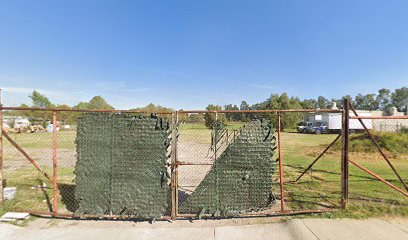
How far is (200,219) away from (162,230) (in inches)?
33.4

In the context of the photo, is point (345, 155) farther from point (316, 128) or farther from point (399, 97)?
point (399, 97)

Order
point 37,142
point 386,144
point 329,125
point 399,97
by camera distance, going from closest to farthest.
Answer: point 386,144 < point 37,142 < point 329,125 < point 399,97

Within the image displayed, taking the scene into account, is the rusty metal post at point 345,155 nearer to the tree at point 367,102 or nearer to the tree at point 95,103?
the tree at point 95,103

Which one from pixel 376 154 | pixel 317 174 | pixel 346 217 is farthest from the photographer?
pixel 376 154

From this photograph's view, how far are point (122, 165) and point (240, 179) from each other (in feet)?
8.56

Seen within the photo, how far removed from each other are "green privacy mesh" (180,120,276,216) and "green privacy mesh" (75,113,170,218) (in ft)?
2.87

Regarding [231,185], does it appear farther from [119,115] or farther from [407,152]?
[407,152]

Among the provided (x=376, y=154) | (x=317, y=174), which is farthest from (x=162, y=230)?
(x=376, y=154)

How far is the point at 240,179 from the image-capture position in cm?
480

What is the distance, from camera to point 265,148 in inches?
190

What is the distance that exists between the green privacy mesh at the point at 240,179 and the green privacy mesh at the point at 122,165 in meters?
0.88

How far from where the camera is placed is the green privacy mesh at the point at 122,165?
4656mm

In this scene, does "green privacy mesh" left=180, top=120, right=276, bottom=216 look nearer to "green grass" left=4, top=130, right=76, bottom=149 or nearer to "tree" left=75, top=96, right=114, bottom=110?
"green grass" left=4, top=130, right=76, bottom=149

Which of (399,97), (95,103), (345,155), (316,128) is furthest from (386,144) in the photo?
(399,97)
